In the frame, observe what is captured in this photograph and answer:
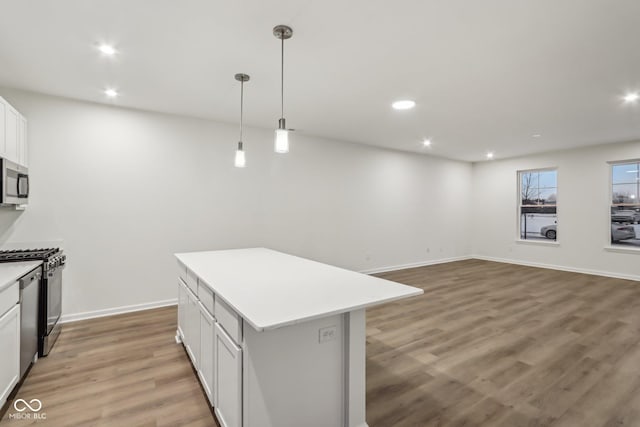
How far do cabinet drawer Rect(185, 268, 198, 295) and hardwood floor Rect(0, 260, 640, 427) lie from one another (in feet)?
2.28

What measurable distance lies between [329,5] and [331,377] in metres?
2.25

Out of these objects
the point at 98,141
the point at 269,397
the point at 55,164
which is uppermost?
the point at 98,141

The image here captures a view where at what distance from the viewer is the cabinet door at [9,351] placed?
1939 millimetres

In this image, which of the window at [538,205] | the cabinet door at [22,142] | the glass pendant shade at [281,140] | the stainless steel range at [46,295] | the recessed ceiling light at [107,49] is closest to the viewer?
the glass pendant shade at [281,140]

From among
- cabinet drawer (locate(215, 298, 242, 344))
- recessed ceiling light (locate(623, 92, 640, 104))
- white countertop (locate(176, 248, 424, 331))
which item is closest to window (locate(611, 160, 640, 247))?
recessed ceiling light (locate(623, 92, 640, 104))

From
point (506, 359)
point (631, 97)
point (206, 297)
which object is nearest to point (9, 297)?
point (206, 297)

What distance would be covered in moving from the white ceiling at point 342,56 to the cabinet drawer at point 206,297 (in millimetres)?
1832

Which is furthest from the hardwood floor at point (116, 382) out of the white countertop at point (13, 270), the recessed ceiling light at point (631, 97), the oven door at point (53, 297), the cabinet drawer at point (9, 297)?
the recessed ceiling light at point (631, 97)

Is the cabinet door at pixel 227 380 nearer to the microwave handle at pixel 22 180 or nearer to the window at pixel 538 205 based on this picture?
the microwave handle at pixel 22 180

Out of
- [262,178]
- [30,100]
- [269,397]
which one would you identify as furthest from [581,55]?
[30,100]

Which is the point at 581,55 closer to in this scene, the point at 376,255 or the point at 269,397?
the point at 269,397

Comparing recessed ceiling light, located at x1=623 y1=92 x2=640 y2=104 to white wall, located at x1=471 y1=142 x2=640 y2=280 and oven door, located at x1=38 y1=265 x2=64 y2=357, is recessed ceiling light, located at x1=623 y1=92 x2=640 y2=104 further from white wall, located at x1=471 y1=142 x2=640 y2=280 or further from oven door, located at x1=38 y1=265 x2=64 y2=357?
oven door, located at x1=38 y1=265 x2=64 y2=357

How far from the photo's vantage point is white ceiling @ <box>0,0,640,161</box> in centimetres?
203

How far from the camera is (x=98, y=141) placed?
372 centimetres
